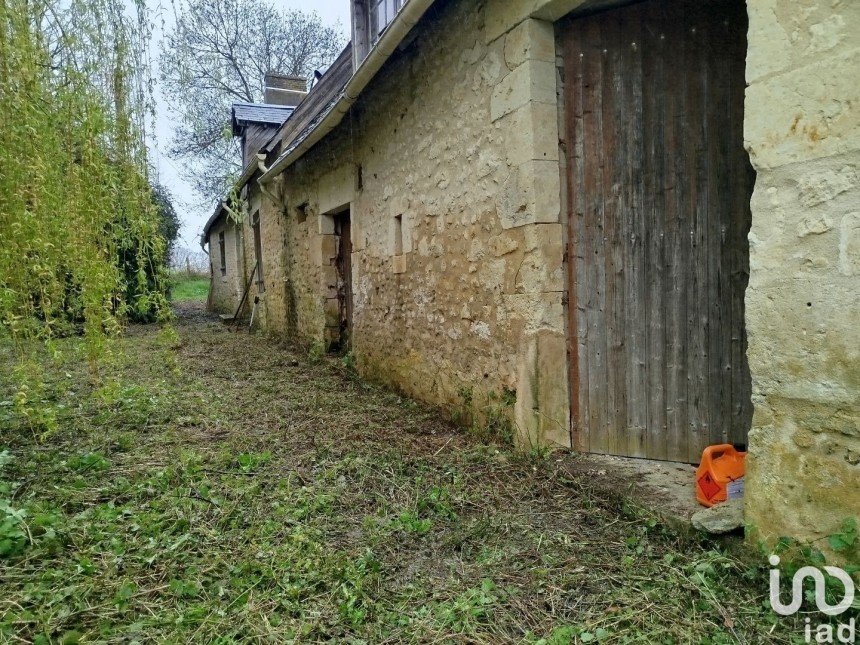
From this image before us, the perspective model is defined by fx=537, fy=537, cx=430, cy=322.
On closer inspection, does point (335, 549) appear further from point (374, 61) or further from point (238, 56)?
point (238, 56)

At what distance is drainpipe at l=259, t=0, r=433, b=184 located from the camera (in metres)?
3.54

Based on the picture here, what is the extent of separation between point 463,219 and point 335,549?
2.38m

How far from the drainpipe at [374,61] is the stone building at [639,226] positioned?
0.8 inches

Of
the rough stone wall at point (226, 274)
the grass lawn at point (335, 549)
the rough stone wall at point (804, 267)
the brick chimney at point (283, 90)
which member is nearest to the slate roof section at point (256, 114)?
the brick chimney at point (283, 90)

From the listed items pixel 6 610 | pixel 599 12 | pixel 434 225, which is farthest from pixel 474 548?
pixel 599 12

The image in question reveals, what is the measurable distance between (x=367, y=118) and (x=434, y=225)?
194cm

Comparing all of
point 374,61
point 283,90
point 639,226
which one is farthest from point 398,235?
point 283,90

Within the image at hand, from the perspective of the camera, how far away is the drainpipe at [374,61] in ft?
11.6

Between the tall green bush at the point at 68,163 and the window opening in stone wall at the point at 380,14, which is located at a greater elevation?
the window opening in stone wall at the point at 380,14

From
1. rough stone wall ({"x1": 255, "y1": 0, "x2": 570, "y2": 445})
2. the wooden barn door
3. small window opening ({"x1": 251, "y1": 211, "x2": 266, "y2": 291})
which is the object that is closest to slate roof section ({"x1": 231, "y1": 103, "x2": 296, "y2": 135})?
small window opening ({"x1": 251, "y1": 211, "x2": 266, "y2": 291})

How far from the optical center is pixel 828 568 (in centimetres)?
176

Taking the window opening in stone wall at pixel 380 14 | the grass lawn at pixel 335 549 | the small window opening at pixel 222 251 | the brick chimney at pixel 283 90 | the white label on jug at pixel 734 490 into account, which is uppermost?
the brick chimney at pixel 283 90

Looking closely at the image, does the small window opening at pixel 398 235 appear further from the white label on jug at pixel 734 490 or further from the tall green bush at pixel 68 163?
the white label on jug at pixel 734 490

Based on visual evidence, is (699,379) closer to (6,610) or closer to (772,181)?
(772,181)
